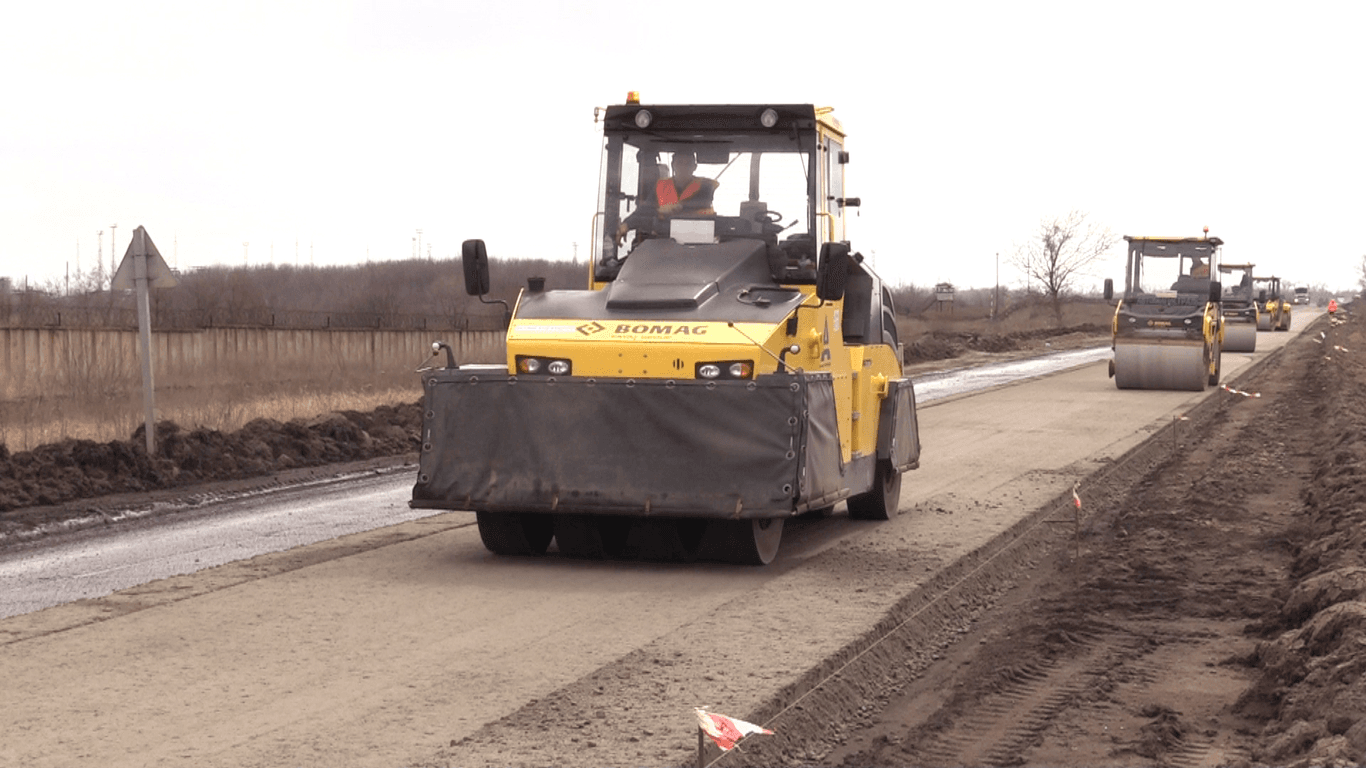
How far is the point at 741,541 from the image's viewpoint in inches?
391

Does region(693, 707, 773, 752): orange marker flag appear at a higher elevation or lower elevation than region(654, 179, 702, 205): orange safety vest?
lower

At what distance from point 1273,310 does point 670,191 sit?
67463 mm

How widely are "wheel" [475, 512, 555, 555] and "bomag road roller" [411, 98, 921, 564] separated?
0.02 metres

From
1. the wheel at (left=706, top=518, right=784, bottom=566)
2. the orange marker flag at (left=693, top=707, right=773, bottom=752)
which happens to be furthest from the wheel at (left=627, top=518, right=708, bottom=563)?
the orange marker flag at (left=693, top=707, right=773, bottom=752)

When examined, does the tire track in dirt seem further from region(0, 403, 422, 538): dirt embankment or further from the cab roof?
region(0, 403, 422, 538): dirt embankment

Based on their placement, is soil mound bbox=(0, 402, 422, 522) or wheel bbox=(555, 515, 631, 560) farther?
soil mound bbox=(0, 402, 422, 522)

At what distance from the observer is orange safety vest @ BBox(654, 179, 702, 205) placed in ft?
36.7

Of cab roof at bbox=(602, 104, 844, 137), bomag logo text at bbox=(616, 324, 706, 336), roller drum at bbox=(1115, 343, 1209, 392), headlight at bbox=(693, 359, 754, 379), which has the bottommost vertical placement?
roller drum at bbox=(1115, 343, 1209, 392)

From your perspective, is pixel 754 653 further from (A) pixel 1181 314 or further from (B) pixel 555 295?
(A) pixel 1181 314

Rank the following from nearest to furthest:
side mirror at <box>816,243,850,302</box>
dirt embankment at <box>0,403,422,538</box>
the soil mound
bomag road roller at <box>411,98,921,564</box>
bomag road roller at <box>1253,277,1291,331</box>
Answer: bomag road roller at <box>411,98,921,564</box> → side mirror at <box>816,243,850,302</box> → dirt embankment at <box>0,403,422,538</box> → the soil mound → bomag road roller at <box>1253,277,1291,331</box>

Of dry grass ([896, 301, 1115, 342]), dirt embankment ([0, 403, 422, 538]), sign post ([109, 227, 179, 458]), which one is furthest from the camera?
dry grass ([896, 301, 1115, 342])

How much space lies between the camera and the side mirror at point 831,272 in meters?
10.1

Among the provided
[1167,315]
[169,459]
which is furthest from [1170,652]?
[1167,315]

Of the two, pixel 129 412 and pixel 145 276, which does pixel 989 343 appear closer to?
pixel 129 412
